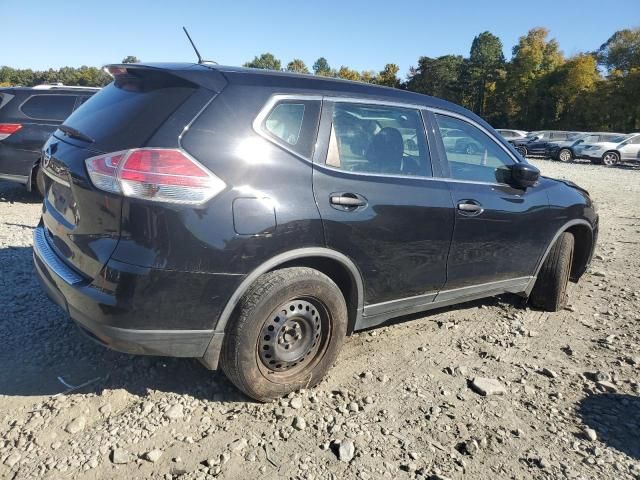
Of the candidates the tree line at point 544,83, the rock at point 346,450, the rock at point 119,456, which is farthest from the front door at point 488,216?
the tree line at point 544,83

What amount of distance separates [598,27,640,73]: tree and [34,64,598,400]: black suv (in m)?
56.8

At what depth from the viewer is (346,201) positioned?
9.37 ft

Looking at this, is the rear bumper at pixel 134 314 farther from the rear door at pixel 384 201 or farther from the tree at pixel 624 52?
the tree at pixel 624 52

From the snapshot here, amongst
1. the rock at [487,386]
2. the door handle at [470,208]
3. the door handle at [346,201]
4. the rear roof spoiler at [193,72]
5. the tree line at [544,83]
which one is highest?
the tree line at [544,83]

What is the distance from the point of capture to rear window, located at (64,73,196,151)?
8.14 feet

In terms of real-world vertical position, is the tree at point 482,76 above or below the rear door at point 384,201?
above

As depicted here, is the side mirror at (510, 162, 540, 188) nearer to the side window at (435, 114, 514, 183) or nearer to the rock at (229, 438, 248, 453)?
the side window at (435, 114, 514, 183)

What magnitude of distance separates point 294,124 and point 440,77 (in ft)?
248

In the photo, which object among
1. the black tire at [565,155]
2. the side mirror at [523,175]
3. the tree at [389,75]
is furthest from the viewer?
the tree at [389,75]

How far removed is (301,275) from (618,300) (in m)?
3.85

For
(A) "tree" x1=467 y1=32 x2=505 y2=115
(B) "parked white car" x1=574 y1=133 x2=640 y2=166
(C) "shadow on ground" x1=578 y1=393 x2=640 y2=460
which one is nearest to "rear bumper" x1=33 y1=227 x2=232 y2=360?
(C) "shadow on ground" x1=578 y1=393 x2=640 y2=460

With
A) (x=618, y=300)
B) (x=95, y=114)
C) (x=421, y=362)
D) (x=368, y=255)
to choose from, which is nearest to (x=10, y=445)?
(x=95, y=114)

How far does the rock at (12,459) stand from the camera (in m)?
2.28

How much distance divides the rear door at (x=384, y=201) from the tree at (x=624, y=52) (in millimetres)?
56716
